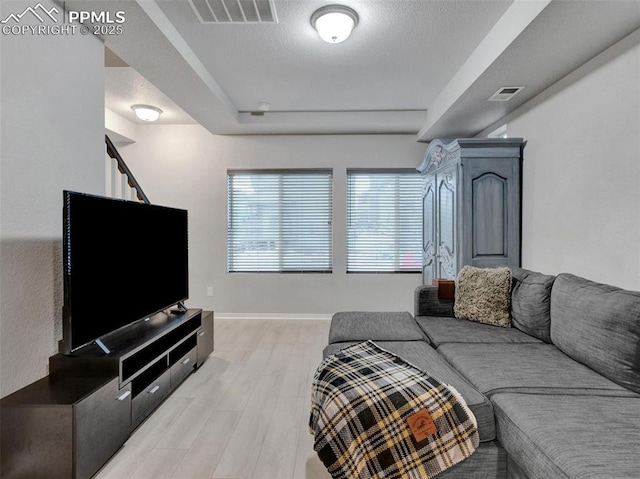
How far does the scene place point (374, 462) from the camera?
1.37m

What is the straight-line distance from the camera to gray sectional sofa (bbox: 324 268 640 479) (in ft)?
3.81

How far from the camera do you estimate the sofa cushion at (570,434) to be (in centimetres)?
106

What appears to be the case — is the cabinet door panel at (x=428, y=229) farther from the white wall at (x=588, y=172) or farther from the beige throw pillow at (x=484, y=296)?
the beige throw pillow at (x=484, y=296)

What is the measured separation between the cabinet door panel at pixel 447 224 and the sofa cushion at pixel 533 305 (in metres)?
0.85

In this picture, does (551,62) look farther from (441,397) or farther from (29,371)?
(29,371)

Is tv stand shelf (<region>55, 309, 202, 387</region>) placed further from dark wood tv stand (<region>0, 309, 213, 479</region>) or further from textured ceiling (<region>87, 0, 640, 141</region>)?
Answer: textured ceiling (<region>87, 0, 640, 141</region>)

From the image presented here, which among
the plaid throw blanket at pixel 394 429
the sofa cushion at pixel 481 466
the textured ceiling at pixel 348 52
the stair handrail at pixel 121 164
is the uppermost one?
the textured ceiling at pixel 348 52

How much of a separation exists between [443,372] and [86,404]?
1.71 m

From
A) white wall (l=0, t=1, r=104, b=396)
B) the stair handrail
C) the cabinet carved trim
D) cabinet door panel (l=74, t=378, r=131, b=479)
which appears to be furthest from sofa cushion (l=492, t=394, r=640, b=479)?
the stair handrail

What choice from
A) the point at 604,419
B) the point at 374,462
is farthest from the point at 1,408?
the point at 604,419

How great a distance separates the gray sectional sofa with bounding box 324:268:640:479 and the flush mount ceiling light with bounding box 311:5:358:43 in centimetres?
204

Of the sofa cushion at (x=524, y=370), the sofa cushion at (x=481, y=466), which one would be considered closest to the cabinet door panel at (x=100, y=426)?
the sofa cushion at (x=481, y=466)

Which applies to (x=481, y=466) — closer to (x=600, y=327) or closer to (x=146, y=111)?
(x=600, y=327)

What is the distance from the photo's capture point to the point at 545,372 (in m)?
1.69
